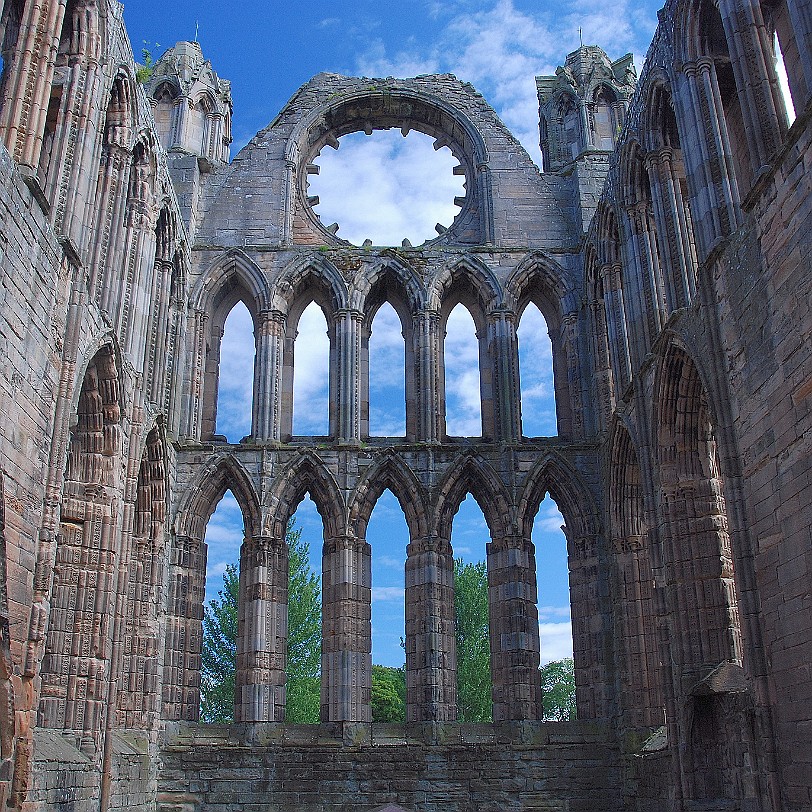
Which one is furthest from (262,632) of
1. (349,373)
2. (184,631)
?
(349,373)

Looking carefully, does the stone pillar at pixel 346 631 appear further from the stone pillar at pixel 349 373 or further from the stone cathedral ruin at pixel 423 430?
the stone pillar at pixel 349 373

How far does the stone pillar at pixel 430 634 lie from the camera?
16.1 m

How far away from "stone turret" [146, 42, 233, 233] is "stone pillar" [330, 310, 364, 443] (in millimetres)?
3591

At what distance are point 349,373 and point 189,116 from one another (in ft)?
21.6

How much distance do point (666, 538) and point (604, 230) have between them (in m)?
6.41

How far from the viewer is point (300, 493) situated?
17406 mm

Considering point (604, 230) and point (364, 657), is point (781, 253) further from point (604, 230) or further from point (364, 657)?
point (364, 657)

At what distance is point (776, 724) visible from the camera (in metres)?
9.62

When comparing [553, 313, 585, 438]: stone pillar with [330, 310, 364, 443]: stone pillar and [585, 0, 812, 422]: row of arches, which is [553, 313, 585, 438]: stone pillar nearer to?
[585, 0, 812, 422]: row of arches

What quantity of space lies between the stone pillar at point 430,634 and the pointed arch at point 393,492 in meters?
0.41

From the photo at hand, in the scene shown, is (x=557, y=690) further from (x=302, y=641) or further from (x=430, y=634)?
(x=430, y=634)

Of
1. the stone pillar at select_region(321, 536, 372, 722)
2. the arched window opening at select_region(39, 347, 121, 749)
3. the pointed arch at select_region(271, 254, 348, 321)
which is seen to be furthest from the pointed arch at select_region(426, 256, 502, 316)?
the arched window opening at select_region(39, 347, 121, 749)

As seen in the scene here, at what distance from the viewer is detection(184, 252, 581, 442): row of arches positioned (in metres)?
17.8

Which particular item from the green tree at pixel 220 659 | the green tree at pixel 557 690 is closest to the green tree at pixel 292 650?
the green tree at pixel 220 659
